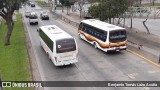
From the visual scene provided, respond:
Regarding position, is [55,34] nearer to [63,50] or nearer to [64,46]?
[64,46]

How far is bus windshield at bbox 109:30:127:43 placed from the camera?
2814cm

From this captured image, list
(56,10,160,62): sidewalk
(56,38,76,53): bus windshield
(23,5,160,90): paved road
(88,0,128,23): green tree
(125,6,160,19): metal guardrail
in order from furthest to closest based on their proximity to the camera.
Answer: (88,0,128,23): green tree
(125,6,160,19): metal guardrail
(56,10,160,62): sidewalk
(56,38,76,53): bus windshield
(23,5,160,90): paved road

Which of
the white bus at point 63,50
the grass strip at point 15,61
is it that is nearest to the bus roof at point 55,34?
the white bus at point 63,50

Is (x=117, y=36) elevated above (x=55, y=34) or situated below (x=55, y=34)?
below

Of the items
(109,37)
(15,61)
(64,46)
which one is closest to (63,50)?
(64,46)

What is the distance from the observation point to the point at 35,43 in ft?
115

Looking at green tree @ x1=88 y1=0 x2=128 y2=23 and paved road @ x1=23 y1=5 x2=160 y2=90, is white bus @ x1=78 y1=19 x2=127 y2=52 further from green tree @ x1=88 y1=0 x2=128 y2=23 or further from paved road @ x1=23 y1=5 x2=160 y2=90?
green tree @ x1=88 y1=0 x2=128 y2=23

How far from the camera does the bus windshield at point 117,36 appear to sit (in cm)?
2814

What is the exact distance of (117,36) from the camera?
28312 mm

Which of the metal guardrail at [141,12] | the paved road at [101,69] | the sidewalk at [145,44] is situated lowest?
the paved road at [101,69]

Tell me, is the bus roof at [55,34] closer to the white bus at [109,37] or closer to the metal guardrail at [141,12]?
the white bus at [109,37]

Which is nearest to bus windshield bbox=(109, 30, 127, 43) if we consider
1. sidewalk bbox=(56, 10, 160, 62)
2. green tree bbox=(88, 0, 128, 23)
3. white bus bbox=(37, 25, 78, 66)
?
sidewalk bbox=(56, 10, 160, 62)

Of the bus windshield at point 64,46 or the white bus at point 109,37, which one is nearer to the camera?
the bus windshield at point 64,46

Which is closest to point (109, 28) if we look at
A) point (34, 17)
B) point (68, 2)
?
point (34, 17)
